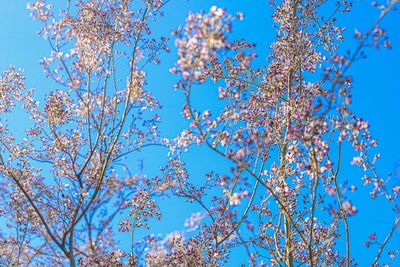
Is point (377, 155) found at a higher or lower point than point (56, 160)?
lower

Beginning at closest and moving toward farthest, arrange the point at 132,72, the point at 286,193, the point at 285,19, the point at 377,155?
the point at 377,155 → the point at 286,193 → the point at 132,72 → the point at 285,19

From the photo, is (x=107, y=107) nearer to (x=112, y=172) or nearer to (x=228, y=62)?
(x=112, y=172)

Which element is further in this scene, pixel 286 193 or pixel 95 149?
pixel 95 149

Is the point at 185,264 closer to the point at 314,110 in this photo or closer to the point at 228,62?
the point at 228,62

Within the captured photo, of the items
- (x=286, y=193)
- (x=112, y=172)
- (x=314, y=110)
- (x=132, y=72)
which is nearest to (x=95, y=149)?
(x=112, y=172)

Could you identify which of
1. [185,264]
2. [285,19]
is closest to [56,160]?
[185,264]

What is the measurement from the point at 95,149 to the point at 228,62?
301cm

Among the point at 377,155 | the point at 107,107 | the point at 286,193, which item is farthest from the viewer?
the point at 107,107

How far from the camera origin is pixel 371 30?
205 inches

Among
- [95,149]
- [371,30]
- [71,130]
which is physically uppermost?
[71,130]

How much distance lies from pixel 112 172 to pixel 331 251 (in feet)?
14.1

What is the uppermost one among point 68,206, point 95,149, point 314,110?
point 95,149

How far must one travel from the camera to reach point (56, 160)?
945 cm

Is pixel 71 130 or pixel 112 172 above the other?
pixel 71 130
